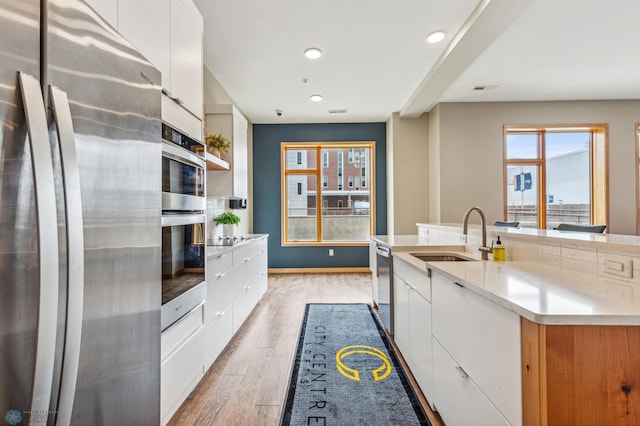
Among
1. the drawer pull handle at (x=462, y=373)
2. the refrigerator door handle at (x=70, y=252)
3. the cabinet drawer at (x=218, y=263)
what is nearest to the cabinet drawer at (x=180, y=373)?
the cabinet drawer at (x=218, y=263)

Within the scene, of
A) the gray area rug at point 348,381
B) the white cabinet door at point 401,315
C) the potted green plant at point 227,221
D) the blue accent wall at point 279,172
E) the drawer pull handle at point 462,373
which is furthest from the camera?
the blue accent wall at point 279,172

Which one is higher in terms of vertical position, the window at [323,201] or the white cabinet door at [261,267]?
the window at [323,201]

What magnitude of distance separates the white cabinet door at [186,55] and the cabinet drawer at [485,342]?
176 cm

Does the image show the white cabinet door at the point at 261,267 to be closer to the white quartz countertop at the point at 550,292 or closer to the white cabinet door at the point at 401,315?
the white cabinet door at the point at 401,315

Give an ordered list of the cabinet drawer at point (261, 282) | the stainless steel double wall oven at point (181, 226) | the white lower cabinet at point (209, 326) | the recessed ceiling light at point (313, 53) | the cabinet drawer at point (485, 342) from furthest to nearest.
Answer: the cabinet drawer at point (261, 282)
the recessed ceiling light at point (313, 53)
the white lower cabinet at point (209, 326)
the stainless steel double wall oven at point (181, 226)
the cabinet drawer at point (485, 342)

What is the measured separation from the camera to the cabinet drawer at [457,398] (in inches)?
45.1

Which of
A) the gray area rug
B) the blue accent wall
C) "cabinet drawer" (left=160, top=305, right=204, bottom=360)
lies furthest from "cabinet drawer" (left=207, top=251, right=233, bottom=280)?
the blue accent wall

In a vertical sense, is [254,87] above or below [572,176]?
above

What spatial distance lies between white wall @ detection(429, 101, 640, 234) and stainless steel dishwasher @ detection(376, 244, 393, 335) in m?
2.14

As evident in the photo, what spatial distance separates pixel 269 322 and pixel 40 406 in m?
2.72

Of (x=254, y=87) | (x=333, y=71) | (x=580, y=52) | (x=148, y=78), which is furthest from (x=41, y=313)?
(x=580, y=52)

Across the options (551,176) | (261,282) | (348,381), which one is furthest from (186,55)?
(551,176)

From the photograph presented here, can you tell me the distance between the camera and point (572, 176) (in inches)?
194

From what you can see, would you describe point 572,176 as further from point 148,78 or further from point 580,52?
point 148,78
